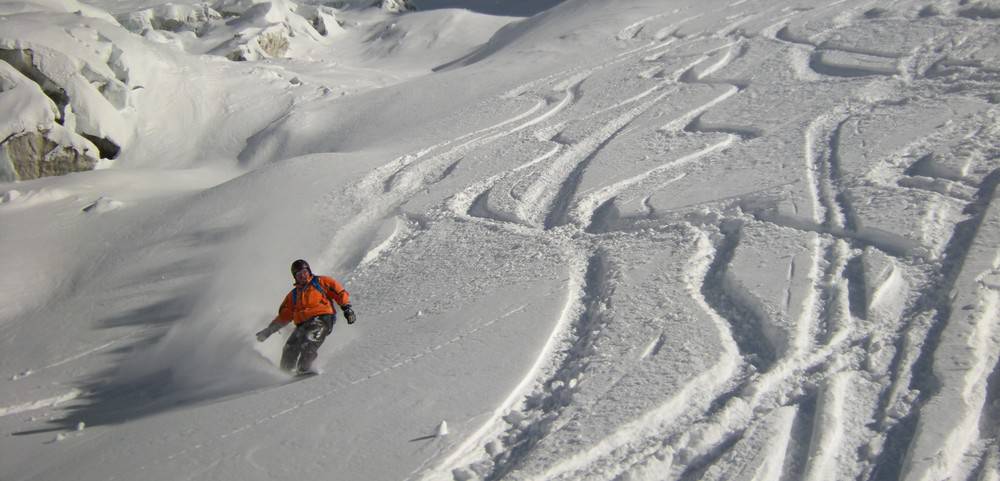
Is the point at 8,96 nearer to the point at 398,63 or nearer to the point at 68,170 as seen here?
the point at 68,170

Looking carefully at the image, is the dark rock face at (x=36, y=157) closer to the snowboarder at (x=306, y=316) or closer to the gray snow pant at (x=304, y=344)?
the snowboarder at (x=306, y=316)

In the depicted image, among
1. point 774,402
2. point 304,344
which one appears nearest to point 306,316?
point 304,344

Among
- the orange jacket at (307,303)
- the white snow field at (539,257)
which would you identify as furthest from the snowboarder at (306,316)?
the white snow field at (539,257)

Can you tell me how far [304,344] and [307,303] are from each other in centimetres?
34

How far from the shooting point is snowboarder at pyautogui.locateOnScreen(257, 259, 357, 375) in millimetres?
5488

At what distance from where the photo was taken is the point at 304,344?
5480 mm

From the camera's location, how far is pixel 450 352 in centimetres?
500

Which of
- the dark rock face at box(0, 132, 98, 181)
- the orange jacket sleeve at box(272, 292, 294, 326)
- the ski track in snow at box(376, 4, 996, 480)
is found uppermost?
the dark rock face at box(0, 132, 98, 181)

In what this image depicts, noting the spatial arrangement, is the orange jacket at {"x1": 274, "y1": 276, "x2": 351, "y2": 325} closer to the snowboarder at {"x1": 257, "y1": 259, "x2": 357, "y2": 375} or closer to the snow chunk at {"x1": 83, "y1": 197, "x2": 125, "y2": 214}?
the snowboarder at {"x1": 257, "y1": 259, "x2": 357, "y2": 375}

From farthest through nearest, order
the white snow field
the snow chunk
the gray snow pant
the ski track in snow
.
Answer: the snow chunk < the gray snow pant < the white snow field < the ski track in snow

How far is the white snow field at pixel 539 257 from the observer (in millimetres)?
3900

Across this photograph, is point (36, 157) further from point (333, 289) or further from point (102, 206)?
point (333, 289)

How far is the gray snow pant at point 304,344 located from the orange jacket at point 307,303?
0.06 m

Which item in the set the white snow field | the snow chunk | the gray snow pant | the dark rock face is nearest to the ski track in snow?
the white snow field
